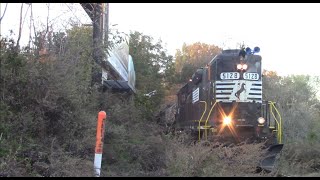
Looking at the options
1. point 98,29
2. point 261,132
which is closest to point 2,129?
point 98,29

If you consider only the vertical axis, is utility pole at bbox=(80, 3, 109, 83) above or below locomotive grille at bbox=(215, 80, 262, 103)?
above

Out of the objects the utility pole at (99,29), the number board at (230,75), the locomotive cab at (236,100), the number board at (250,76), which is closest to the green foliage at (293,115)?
the locomotive cab at (236,100)

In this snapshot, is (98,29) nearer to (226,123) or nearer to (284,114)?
(226,123)

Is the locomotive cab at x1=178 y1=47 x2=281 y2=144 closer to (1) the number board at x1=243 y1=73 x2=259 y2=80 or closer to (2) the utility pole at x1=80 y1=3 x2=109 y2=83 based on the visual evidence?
(1) the number board at x1=243 y1=73 x2=259 y2=80

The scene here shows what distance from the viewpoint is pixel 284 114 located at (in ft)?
79.1

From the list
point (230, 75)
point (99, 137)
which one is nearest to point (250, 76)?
point (230, 75)

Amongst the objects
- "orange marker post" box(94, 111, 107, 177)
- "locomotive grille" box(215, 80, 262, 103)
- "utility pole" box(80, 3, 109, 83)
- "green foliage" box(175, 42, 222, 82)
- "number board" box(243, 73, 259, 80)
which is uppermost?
"green foliage" box(175, 42, 222, 82)

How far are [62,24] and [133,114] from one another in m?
3.96

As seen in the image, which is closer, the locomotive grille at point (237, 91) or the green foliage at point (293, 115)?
the locomotive grille at point (237, 91)

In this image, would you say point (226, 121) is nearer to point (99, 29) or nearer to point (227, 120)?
point (227, 120)

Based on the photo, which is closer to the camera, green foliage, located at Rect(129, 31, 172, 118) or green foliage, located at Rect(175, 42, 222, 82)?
green foliage, located at Rect(129, 31, 172, 118)

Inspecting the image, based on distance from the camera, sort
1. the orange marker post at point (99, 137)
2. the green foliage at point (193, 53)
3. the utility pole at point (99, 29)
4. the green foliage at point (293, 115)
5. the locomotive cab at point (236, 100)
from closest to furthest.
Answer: the orange marker post at point (99, 137) → the utility pole at point (99, 29) → the locomotive cab at point (236, 100) → the green foliage at point (293, 115) → the green foliage at point (193, 53)

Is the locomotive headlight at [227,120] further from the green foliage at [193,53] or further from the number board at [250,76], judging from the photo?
the green foliage at [193,53]

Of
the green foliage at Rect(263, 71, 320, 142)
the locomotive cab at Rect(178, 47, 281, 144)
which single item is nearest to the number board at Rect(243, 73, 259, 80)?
the locomotive cab at Rect(178, 47, 281, 144)
